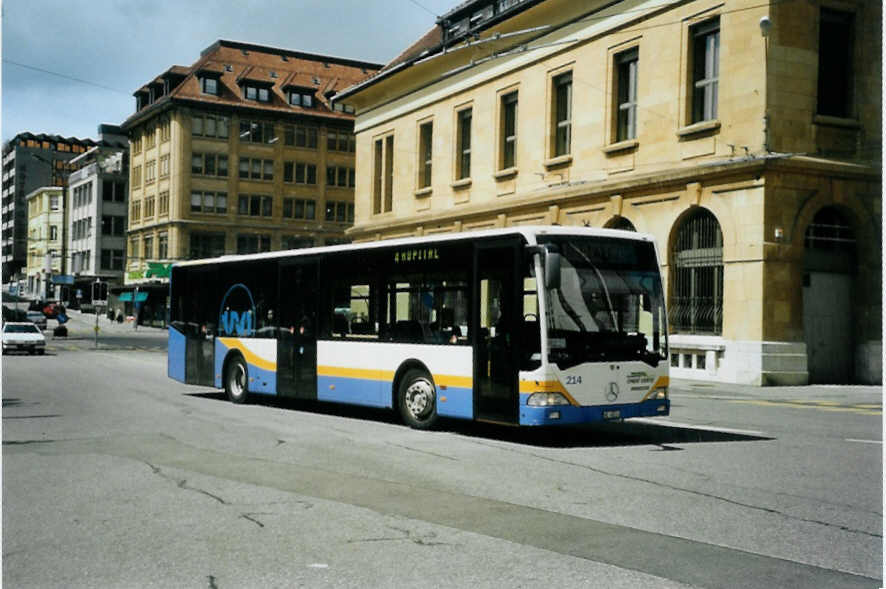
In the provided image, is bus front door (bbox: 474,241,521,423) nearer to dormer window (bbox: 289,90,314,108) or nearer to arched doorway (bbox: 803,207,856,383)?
arched doorway (bbox: 803,207,856,383)

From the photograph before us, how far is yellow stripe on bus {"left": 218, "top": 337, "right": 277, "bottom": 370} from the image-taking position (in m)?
18.1

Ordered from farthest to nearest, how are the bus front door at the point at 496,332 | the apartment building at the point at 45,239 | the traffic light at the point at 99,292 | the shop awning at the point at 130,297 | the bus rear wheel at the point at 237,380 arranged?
the apartment building at the point at 45,239
the shop awning at the point at 130,297
the traffic light at the point at 99,292
the bus rear wheel at the point at 237,380
the bus front door at the point at 496,332

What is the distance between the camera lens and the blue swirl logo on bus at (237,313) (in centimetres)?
1872

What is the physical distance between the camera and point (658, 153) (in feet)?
93.4

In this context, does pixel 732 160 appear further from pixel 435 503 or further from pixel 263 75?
pixel 263 75

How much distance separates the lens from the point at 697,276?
27.3 m

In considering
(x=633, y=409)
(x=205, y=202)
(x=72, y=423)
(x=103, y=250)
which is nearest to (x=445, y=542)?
(x=633, y=409)

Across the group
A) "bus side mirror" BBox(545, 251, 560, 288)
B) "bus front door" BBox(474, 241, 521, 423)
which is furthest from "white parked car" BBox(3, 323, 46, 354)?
"bus side mirror" BBox(545, 251, 560, 288)

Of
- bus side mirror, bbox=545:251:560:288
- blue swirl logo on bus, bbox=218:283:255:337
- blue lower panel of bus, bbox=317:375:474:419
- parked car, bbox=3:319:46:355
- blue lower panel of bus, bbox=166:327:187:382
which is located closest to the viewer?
bus side mirror, bbox=545:251:560:288

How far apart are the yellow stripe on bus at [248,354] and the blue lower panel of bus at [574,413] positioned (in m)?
6.87

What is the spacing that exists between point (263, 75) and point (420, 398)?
7362 centimetres

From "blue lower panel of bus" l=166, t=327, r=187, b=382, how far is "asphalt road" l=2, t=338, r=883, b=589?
514cm

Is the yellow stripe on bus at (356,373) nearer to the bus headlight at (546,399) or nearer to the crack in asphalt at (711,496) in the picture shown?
the bus headlight at (546,399)

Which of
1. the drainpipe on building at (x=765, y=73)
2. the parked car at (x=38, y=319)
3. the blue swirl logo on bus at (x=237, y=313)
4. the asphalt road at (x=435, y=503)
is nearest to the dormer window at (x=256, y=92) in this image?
the parked car at (x=38, y=319)
